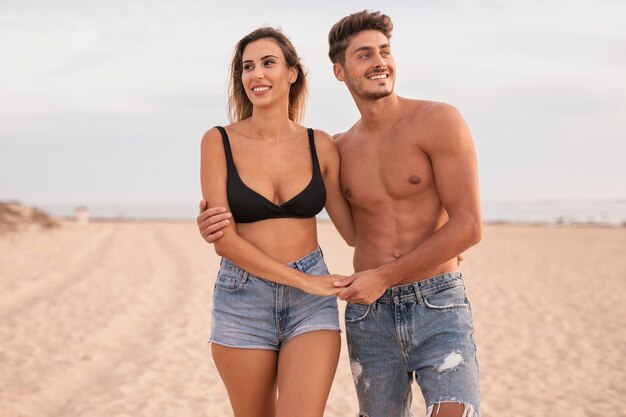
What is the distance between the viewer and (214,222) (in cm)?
291

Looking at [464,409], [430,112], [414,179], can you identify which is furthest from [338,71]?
[464,409]

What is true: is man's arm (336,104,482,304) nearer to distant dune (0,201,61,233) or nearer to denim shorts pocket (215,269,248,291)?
denim shorts pocket (215,269,248,291)

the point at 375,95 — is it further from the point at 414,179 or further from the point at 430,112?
the point at 414,179

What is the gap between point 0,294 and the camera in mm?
11539

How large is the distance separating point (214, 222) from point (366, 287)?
772mm

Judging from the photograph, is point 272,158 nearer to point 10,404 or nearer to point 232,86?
point 232,86

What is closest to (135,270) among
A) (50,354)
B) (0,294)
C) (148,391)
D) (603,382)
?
(0,294)

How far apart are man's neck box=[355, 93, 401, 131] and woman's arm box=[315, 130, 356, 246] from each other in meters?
0.25

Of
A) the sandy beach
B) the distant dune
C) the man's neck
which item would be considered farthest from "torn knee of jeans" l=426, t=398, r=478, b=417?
the distant dune

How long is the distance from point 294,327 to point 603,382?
5406mm

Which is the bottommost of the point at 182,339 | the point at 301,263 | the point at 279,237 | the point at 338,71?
the point at 182,339

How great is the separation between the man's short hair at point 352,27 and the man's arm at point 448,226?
0.64 metres

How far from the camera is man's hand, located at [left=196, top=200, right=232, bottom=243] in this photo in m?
2.90

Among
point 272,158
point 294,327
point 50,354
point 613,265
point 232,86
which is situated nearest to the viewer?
point 294,327
